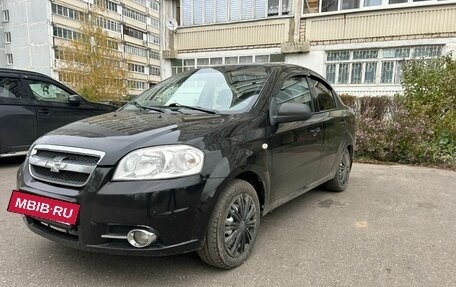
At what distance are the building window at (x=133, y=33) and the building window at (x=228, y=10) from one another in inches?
1515

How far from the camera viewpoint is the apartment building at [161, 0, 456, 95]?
38.1 ft

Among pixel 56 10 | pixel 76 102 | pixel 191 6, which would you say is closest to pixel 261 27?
pixel 191 6

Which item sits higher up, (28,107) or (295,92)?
(295,92)

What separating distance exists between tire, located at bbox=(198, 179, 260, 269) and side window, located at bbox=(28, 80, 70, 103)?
5135 mm

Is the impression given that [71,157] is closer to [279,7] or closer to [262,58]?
[262,58]

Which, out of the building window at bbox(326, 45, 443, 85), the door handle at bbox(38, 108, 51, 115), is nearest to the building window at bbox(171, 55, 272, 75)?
the building window at bbox(326, 45, 443, 85)

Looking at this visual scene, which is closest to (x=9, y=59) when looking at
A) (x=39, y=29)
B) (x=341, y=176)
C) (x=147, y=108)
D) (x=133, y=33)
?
(x=39, y=29)

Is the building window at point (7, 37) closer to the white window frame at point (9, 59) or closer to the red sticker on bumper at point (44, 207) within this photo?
the white window frame at point (9, 59)

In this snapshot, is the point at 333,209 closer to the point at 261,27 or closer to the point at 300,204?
the point at 300,204

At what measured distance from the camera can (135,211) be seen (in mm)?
2035

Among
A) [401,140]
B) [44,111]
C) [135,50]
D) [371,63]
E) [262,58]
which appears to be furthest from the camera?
[135,50]

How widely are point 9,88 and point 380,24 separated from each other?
11888mm

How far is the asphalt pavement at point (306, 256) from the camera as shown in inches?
94.1

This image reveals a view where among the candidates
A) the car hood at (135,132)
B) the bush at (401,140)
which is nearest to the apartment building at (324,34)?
the bush at (401,140)
